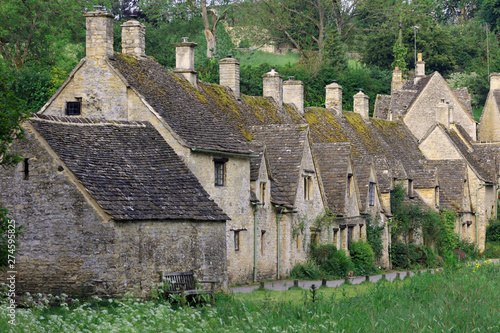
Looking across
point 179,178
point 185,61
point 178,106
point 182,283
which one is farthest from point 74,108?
point 182,283

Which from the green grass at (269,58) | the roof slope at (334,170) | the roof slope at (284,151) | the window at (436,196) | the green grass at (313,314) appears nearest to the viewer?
the green grass at (313,314)

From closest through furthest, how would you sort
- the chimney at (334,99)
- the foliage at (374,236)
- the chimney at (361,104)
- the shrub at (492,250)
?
the foliage at (374,236) → the chimney at (334,99) → the shrub at (492,250) → the chimney at (361,104)

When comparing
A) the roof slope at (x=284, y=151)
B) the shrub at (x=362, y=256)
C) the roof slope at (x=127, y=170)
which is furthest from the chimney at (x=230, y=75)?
the roof slope at (x=127, y=170)

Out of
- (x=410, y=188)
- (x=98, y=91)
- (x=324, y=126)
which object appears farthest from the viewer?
(x=410, y=188)

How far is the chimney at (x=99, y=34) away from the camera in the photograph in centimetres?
3381

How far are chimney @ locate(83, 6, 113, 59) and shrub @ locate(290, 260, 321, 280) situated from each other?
1154 centimetres

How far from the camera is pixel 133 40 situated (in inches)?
1474

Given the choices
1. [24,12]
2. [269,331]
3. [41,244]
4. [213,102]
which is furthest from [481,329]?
[24,12]

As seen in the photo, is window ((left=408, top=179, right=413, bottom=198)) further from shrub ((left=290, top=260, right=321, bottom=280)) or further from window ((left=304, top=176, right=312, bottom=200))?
shrub ((left=290, top=260, right=321, bottom=280))

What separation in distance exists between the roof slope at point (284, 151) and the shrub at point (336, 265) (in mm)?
3797

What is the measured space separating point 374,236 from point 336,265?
654cm

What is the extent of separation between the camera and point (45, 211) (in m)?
25.3

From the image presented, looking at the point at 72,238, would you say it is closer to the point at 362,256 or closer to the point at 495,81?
the point at 362,256

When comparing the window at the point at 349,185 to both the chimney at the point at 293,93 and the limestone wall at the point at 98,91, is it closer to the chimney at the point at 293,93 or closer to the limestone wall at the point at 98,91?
the chimney at the point at 293,93
